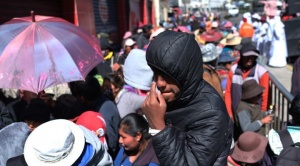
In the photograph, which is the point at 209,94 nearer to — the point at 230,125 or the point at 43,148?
the point at 230,125

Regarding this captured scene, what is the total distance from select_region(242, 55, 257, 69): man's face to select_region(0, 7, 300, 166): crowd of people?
0.01 meters

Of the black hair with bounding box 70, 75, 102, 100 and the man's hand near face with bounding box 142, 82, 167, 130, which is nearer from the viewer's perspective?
the man's hand near face with bounding box 142, 82, 167, 130

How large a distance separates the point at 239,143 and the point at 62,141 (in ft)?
6.53

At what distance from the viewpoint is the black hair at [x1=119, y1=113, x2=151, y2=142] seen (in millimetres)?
2674

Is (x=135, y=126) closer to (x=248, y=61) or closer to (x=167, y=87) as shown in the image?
(x=167, y=87)

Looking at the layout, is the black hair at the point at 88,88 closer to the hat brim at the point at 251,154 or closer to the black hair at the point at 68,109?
the black hair at the point at 68,109

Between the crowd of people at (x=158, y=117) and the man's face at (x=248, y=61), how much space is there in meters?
0.01

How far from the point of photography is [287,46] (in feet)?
39.8

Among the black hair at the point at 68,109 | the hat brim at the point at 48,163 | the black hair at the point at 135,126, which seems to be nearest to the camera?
→ the hat brim at the point at 48,163

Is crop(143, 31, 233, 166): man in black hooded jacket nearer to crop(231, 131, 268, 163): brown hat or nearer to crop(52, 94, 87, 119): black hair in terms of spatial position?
crop(231, 131, 268, 163): brown hat

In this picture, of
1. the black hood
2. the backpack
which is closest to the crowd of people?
the black hood

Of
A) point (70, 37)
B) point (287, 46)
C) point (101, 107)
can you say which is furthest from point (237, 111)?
point (287, 46)

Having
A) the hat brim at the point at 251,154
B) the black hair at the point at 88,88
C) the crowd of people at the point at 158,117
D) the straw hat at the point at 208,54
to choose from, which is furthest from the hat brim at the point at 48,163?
the straw hat at the point at 208,54

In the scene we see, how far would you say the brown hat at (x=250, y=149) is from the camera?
3.17m
